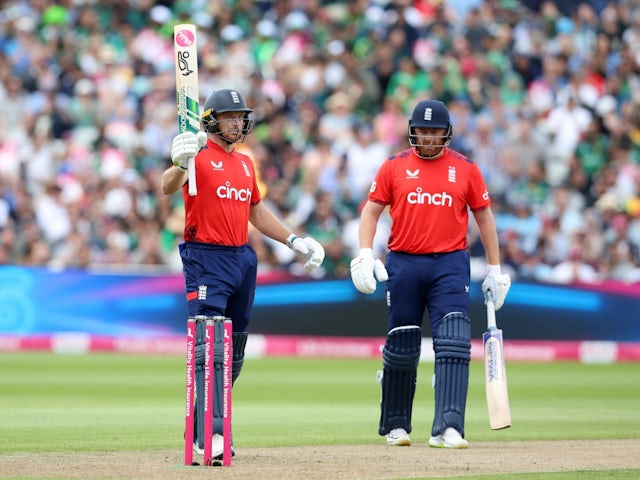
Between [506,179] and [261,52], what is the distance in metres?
4.87

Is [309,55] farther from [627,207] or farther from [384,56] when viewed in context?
[627,207]

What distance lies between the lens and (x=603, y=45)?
74.0 ft

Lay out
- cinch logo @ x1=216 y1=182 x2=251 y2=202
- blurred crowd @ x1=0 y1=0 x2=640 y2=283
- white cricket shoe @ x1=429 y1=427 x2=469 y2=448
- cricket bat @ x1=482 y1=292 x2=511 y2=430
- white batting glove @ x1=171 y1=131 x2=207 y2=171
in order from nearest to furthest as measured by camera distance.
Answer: white batting glove @ x1=171 y1=131 x2=207 y2=171 < cinch logo @ x1=216 y1=182 x2=251 y2=202 < cricket bat @ x1=482 y1=292 x2=511 y2=430 < white cricket shoe @ x1=429 y1=427 x2=469 y2=448 < blurred crowd @ x1=0 y1=0 x2=640 y2=283

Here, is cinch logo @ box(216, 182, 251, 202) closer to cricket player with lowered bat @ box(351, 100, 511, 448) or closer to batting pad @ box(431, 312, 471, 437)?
cricket player with lowered bat @ box(351, 100, 511, 448)

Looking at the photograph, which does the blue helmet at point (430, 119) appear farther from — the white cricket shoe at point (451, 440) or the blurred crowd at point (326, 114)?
the blurred crowd at point (326, 114)

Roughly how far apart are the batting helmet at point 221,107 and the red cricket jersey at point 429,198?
120 cm

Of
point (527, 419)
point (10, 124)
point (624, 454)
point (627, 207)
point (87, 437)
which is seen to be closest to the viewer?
point (624, 454)

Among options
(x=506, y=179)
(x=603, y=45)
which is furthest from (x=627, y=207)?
(x=603, y=45)

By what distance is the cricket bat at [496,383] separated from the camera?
8766mm

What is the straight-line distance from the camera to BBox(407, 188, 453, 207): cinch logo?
905 centimetres

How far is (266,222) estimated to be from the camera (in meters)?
8.88

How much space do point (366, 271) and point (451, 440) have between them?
48.4 inches

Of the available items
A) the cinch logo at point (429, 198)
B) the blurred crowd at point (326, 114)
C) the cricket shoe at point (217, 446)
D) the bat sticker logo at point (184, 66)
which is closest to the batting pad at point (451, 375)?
the cinch logo at point (429, 198)

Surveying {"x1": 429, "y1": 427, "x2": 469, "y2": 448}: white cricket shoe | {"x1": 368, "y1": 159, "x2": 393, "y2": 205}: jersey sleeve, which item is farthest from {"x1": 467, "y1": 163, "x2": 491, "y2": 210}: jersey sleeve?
{"x1": 429, "y1": 427, "x2": 469, "y2": 448}: white cricket shoe
